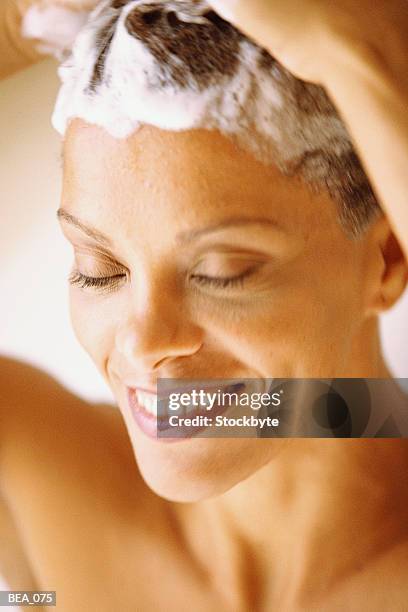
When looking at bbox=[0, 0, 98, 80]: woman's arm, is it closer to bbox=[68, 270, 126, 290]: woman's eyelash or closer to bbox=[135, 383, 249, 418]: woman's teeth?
bbox=[68, 270, 126, 290]: woman's eyelash

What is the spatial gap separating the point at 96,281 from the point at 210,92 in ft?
0.76

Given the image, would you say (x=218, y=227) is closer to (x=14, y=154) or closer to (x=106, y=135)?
(x=106, y=135)

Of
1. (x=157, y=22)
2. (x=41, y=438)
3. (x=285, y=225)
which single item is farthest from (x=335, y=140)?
(x=41, y=438)

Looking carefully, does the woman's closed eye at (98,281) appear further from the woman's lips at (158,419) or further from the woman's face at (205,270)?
the woman's lips at (158,419)

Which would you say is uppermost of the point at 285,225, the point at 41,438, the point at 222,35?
the point at 222,35

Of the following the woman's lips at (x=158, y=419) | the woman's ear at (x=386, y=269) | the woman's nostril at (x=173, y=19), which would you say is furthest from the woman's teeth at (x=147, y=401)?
the woman's nostril at (x=173, y=19)

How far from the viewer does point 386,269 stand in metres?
0.72

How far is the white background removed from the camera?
83 centimetres

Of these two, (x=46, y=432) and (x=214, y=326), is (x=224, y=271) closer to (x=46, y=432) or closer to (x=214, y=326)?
(x=214, y=326)

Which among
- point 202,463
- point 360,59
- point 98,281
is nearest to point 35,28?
point 98,281

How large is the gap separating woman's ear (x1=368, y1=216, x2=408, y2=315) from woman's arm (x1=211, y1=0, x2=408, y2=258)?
0.11 meters

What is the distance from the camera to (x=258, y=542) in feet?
2.84

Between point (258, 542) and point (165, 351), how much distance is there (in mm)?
325

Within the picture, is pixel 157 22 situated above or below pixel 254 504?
above
